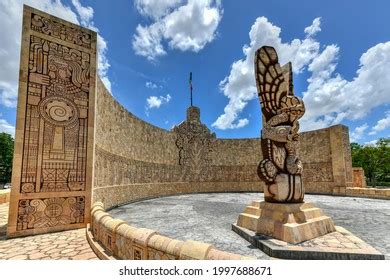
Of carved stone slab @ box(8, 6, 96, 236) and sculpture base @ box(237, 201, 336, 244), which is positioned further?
carved stone slab @ box(8, 6, 96, 236)

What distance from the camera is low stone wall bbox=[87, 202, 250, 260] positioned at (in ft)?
7.14

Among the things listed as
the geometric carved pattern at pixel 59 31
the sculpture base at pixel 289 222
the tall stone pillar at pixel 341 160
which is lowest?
the sculpture base at pixel 289 222

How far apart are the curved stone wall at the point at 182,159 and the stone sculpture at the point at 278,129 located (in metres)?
4.88

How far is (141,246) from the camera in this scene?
2654 millimetres

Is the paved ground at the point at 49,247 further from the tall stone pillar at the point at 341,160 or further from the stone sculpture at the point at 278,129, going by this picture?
the tall stone pillar at the point at 341,160

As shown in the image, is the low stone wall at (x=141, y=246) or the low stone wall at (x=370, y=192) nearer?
the low stone wall at (x=141, y=246)

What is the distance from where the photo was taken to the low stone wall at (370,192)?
37.3 ft

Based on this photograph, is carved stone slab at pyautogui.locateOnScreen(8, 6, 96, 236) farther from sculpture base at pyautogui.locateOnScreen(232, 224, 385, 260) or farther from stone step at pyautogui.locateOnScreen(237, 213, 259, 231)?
sculpture base at pyautogui.locateOnScreen(232, 224, 385, 260)

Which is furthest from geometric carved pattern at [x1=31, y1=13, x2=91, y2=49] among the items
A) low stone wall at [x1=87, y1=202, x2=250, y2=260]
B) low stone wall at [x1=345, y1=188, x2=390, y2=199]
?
low stone wall at [x1=345, y1=188, x2=390, y2=199]

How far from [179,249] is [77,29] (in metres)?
6.69

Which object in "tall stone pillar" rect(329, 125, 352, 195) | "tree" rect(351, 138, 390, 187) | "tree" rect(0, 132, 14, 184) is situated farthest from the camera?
"tree" rect(0, 132, 14, 184)

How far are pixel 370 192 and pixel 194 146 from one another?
416 inches

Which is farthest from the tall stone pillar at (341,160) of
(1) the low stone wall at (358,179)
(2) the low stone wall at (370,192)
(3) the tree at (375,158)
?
(3) the tree at (375,158)

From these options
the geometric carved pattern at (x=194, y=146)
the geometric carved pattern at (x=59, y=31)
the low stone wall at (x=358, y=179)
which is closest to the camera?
the geometric carved pattern at (x=59, y=31)
